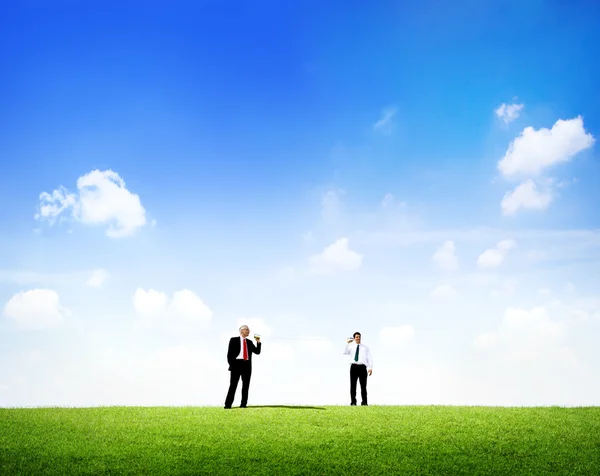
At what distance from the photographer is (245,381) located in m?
22.4

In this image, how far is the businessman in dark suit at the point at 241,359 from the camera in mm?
22250

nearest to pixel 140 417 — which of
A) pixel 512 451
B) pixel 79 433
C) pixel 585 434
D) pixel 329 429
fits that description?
pixel 79 433

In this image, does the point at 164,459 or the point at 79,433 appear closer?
the point at 164,459

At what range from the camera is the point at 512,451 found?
54.7 ft

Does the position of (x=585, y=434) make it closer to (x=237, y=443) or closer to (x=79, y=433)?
(x=237, y=443)

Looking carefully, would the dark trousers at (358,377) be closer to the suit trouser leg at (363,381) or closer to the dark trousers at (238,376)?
the suit trouser leg at (363,381)

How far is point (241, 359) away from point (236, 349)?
1.33ft

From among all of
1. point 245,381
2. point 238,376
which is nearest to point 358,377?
point 245,381

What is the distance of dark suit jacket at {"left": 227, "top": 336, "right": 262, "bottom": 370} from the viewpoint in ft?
73.0

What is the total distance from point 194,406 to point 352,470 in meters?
9.40

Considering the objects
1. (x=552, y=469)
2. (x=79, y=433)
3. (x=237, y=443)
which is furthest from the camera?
(x=79, y=433)

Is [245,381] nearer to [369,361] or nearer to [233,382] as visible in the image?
[233,382]

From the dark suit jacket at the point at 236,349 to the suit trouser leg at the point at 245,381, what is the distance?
0.29 meters

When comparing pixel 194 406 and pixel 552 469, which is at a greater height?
pixel 194 406
